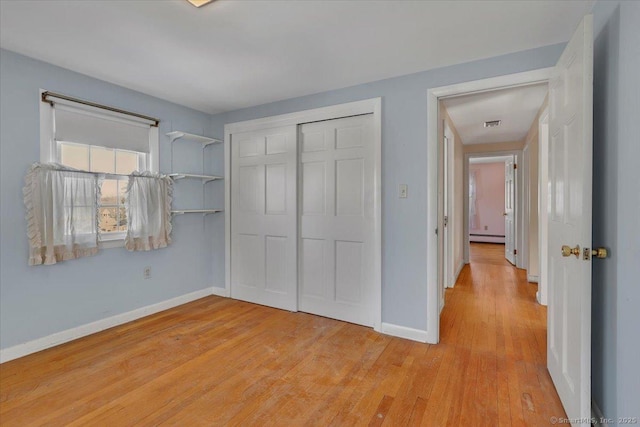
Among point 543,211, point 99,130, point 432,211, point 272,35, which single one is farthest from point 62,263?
point 543,211

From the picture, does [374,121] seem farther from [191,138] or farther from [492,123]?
[492,123]

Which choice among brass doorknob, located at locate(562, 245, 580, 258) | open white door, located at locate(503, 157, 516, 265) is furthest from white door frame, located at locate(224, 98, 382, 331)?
open white door, located at locate(503, 157, 516, 265)

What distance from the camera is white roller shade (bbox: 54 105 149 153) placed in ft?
8.50

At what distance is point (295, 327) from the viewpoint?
2.95 meters

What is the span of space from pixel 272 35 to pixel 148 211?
2.13 m

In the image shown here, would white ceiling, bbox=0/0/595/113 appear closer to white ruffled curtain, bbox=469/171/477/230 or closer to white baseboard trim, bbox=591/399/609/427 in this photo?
white baseboard trim, bbox=591/399/609/427

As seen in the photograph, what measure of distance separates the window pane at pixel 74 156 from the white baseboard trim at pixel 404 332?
3033 millimetres

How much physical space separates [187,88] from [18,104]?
1269 millimetres

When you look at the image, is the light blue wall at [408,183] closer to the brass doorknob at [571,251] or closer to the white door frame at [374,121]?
the white door frame at [374,121]

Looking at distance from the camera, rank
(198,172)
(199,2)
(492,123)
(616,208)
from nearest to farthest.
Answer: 1. (616,208)
2. (199,2)
3. (198,172)
4. (492,123)

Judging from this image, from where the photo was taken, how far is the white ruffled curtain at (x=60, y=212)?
2.38 metres

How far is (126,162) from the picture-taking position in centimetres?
308

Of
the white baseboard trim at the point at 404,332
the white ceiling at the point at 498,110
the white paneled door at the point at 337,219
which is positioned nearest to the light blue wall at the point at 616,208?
the white ceiling at the point at 498,110
